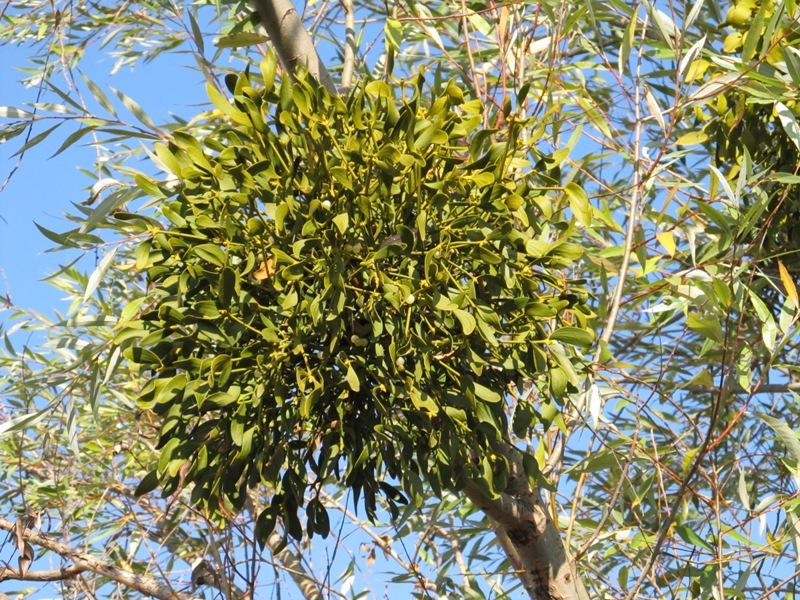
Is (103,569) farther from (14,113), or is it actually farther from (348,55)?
(348,55)

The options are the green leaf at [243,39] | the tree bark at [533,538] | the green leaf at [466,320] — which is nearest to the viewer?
the green leaf at [466,320]

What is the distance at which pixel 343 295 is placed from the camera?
115cm

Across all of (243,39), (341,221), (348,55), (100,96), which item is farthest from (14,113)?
(341,221)

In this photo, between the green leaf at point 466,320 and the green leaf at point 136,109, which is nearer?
the green leaf at point 466,320

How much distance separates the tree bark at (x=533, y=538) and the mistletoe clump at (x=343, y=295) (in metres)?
0.09

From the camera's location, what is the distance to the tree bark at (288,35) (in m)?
1.43

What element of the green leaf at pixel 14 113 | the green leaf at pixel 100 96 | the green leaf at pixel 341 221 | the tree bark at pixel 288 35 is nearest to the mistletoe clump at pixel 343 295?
the green leaf at pixel 341 221

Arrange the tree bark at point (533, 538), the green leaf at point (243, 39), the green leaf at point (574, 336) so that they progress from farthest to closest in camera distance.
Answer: the green leaf at point (243, 39)
the tree bark at point (533, 538)
the green leaf at point (574, 336)

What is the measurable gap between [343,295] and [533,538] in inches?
18.4

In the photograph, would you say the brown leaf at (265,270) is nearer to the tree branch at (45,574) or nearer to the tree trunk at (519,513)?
the tree trunk at (519,513)

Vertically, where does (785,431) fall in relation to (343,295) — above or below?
below

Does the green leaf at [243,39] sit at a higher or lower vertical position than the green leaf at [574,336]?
higher

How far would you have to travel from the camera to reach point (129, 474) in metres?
2.85

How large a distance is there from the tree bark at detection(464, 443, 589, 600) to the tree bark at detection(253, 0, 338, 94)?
59cm
